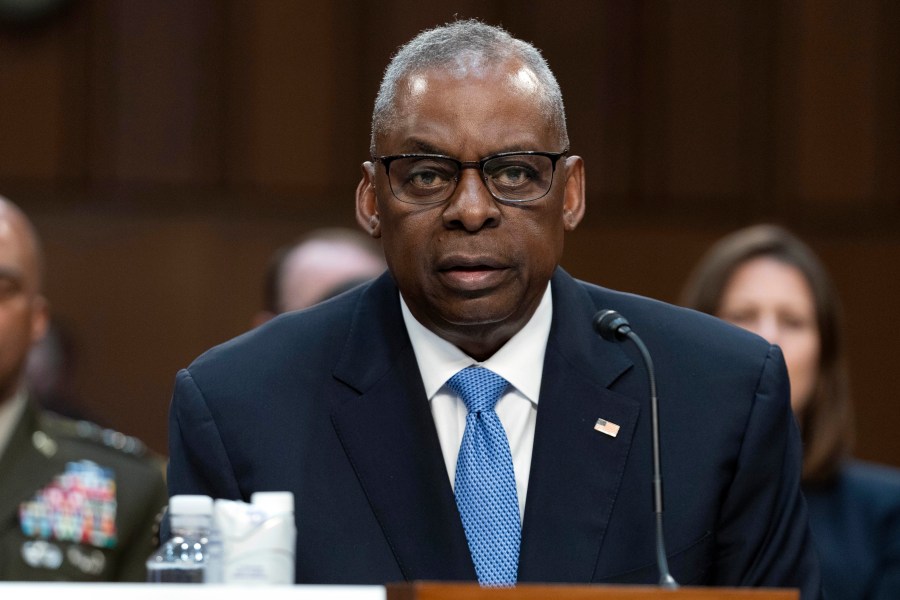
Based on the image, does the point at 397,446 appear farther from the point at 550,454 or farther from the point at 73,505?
the point at 73,505

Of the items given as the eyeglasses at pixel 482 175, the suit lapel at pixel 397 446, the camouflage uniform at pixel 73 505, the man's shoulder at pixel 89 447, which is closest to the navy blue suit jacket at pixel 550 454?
the suit lapel at pixel 397 446

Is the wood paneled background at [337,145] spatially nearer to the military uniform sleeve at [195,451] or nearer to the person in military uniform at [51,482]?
the person in military uniform at [51,482]

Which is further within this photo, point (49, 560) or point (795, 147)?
point (795, 147)

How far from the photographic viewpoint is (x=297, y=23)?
5.89 m

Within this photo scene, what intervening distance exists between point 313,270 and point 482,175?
2.08 meters

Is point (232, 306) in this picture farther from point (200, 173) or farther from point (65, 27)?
point (65, 27)

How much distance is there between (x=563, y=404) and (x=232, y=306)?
378 cm

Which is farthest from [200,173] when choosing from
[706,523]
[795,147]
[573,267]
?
[706,523]

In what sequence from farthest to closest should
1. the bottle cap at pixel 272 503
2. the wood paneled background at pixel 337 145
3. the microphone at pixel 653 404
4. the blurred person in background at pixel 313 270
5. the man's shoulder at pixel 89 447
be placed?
the wood paneled background at pixel 337 145 → the blurred person in background at pixel 313 270 → the man's shoulder at pixel 89 447 → the microphone at pixel 653 404 → the bottle cap at pixel 272 503

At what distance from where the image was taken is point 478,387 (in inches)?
90.4

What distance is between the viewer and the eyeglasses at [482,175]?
217cm

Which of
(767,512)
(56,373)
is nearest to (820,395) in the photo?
(767,512)

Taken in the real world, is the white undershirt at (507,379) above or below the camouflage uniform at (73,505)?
above

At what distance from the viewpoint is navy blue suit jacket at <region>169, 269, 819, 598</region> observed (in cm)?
216
